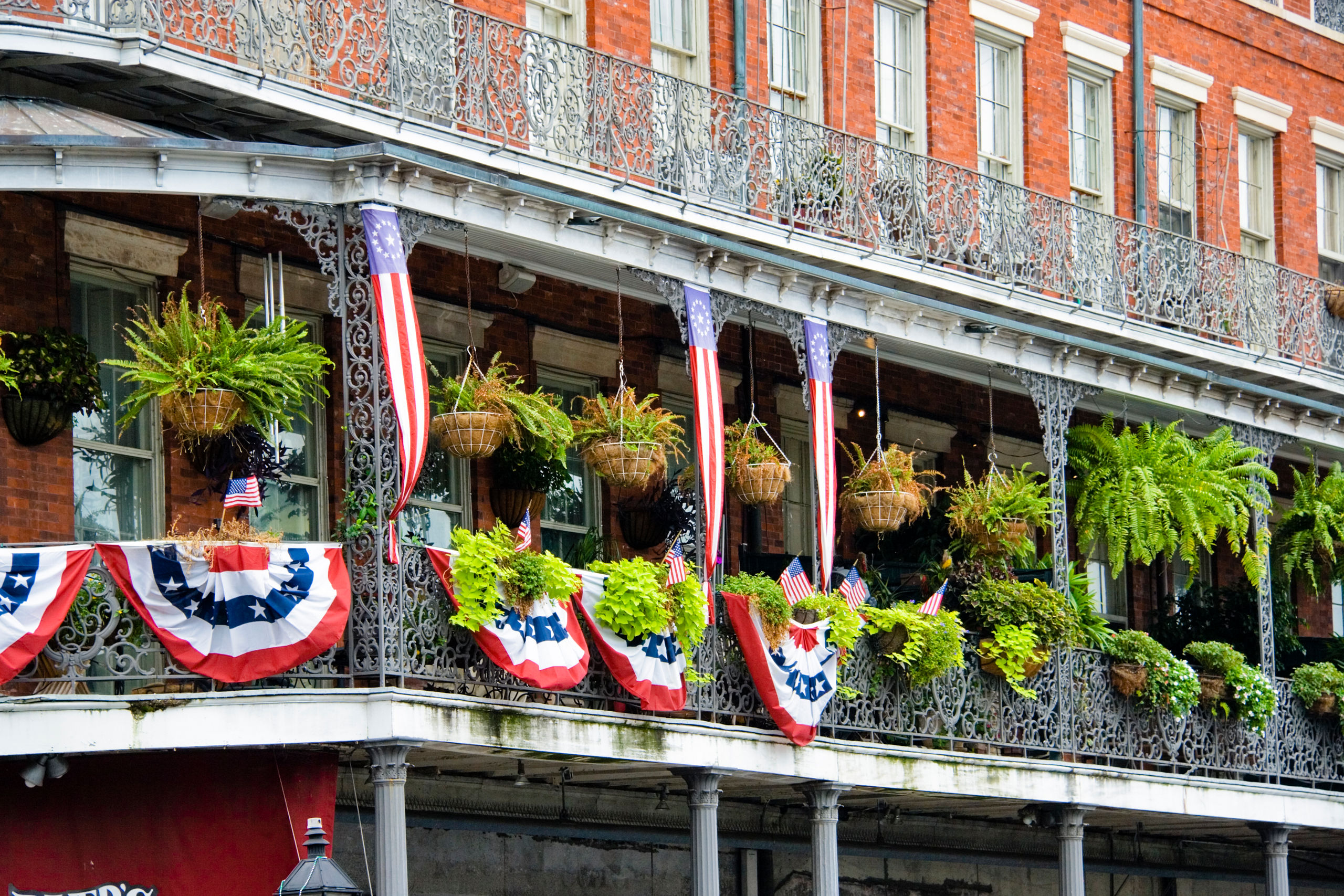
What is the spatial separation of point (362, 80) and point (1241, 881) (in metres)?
13.4

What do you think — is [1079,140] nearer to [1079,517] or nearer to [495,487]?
[1079,517]

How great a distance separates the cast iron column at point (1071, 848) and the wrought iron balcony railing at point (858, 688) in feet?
1.59

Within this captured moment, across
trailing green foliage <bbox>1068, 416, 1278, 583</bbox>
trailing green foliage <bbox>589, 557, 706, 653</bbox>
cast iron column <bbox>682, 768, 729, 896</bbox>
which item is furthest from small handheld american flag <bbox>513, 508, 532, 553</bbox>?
trailing green foliage <bbox>1068, 416, 1278, 583</bbox>

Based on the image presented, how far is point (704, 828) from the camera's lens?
1739 cm

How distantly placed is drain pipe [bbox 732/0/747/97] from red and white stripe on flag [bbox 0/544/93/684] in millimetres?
9066

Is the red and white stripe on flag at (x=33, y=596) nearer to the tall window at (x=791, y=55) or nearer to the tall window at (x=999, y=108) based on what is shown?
the tall window at (x=791, y=55)

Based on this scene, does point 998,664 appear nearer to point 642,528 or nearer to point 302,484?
point 642,528

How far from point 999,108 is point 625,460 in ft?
31.6

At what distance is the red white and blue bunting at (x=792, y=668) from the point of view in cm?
1777

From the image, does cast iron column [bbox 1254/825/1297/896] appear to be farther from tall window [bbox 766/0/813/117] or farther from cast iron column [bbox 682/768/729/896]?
tall window [bbox 766/0/813/117]

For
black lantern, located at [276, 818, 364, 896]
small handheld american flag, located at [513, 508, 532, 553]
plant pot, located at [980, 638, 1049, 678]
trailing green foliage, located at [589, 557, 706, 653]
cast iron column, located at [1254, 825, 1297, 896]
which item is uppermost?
small handheld american flag, located at [513, 508, 532, 553]

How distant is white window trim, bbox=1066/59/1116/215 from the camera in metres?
26.8

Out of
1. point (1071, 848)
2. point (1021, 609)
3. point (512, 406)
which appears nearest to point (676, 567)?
point (512, 406)

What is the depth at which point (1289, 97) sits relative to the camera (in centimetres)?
2953
